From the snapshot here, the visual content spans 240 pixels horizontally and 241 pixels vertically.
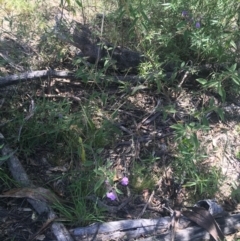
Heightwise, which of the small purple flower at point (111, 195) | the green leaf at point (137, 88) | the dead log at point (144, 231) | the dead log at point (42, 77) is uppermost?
the dead log at point (42, 77)

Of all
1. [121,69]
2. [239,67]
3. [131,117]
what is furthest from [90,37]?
[239,67]

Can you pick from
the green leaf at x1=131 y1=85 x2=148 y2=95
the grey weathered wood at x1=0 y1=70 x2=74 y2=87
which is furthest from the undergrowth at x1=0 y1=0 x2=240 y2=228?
the grey weathered wood at x1=0 y1=70 x2=74 y2=87

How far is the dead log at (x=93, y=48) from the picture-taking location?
3.35m

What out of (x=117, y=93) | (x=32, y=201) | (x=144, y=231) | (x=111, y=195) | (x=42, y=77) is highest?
(x=42, y=77)

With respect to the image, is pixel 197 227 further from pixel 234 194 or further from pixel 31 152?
pixel 31 152

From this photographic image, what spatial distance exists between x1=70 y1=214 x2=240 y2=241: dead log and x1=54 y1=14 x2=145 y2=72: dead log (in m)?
1.22

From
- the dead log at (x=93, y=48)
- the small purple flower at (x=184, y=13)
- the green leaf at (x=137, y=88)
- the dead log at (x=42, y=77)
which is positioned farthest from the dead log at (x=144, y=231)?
the small purple flower at (x=184, y=13)

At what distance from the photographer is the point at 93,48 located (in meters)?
3.35

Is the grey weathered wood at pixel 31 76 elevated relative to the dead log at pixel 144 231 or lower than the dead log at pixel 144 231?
elevated

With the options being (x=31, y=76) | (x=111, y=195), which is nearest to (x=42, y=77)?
(x=31, y=76)

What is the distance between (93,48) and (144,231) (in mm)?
1441

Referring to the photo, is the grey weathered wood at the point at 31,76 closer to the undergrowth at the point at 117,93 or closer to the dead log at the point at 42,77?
the dead log at the point at 42,77

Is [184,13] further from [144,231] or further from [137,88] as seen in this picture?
[144,231]

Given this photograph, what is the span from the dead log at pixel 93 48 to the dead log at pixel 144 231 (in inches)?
48.1
